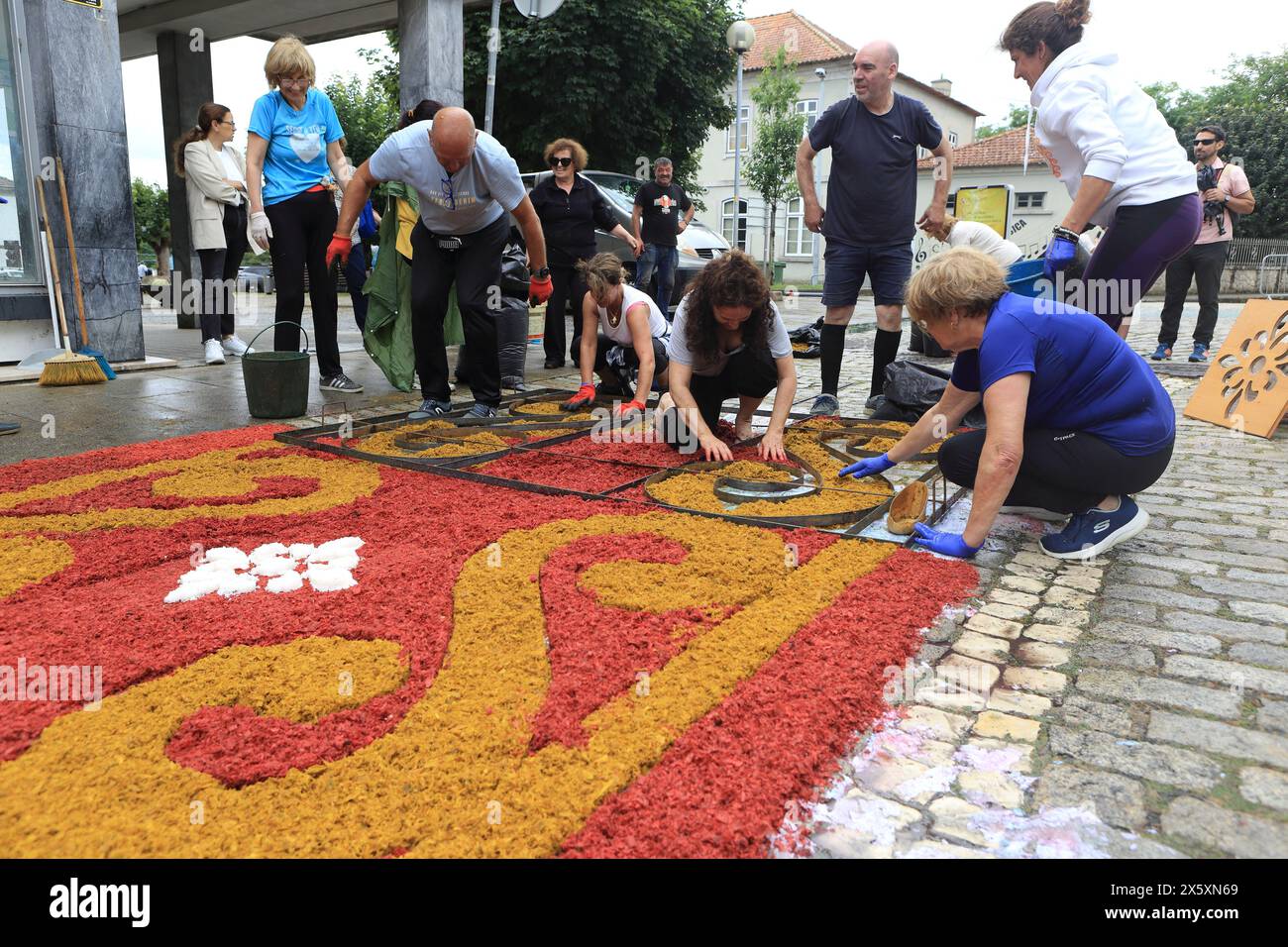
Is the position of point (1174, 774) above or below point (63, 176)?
below

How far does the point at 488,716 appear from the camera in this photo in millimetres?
1902

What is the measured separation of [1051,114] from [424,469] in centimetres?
312

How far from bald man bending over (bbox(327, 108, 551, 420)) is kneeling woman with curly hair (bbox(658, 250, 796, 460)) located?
1.15 metres

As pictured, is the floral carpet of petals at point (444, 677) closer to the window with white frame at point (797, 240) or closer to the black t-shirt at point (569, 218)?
the black t-shirt at point (569, 218)

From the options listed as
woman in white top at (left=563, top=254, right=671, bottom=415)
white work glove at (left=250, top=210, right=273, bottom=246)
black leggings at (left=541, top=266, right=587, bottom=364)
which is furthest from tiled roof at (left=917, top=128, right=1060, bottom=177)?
white work glove at (left=250, top=210, right=273, bottom=246)

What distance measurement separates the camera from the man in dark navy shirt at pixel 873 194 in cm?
534

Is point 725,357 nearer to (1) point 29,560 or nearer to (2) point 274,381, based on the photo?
(2) point 274,381

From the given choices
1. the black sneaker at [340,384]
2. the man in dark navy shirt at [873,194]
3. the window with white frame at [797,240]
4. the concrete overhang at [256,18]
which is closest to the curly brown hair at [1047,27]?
the man in dark navy shirt at [873,194]

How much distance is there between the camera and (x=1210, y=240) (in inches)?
314

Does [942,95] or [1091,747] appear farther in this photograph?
[942,95]

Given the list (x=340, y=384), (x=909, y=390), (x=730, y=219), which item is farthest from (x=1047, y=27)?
(x=730, y=219)

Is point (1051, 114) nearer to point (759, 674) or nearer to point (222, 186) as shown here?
point (759, 674)

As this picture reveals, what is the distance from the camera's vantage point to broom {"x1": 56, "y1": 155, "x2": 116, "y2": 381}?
6426mm
